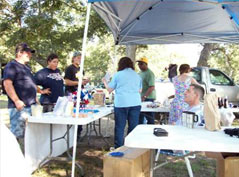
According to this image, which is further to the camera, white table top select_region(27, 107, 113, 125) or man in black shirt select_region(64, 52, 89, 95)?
man in black shirt select_region(64, 52, 89, 95)

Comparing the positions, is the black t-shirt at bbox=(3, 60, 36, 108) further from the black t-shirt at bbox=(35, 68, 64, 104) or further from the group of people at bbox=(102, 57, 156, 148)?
the group of people at bbox=(102, 57, 156, 148)

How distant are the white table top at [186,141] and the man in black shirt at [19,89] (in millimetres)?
1619

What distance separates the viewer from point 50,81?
13.5ft

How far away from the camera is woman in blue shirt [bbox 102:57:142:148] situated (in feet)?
13.1

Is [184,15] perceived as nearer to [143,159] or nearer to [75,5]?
[143,159]

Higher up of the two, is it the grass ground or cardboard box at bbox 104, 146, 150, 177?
cardboard box at bbox 104, 146, 150, 177

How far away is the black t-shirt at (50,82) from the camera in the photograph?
4.07 meters

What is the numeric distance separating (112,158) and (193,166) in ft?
6.65

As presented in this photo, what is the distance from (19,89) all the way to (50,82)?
2.41ft

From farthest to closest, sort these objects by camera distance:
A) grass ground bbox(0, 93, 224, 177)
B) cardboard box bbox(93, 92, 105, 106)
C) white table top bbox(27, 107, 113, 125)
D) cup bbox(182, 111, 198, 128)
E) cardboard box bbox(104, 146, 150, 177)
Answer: cardboard box bbox(93, 92, 105, 106) < grass ground bbox(0, 93, 224, 177) < white table top bbox(27, 107, 113, 125) < cup bbox(182, 111, 198, 128) < cardboard box bbox(104, 146, 150, 177)

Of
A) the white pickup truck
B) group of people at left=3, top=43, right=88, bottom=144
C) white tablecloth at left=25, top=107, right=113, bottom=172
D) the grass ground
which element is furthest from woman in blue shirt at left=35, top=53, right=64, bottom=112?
the white pickup truck

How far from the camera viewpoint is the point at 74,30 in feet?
33.7

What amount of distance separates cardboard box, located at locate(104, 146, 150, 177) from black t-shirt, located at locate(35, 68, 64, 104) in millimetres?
1958

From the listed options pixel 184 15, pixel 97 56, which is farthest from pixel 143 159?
pixel 97 56
